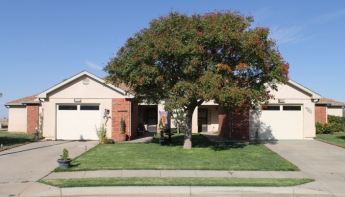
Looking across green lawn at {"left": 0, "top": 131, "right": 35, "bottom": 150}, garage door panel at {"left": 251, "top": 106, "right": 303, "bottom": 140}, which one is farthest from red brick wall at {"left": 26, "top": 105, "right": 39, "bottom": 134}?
garage door panel at {"left": 251, "top": 106, "right": 303, "bottom": 140}

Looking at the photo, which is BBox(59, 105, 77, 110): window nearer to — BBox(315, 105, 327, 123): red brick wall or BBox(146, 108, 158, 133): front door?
BBox(146, 108, 158, 133): front door

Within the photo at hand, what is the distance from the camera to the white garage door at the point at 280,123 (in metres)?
22.9

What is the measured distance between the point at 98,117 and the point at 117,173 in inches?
441

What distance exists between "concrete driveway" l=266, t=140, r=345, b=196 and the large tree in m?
3.26

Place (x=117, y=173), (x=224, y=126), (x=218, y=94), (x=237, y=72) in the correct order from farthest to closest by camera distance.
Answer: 1. (x=224, y=126)
2. (x=237, y=72)
3. (x=218, y=94)
4. (x=117, y=173)

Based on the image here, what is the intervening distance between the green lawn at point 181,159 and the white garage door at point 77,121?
4.70 meters

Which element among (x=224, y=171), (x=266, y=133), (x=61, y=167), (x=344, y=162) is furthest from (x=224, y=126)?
(x=61, y=167)

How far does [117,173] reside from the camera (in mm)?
11984

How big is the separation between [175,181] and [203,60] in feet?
21.3

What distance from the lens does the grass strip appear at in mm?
10203

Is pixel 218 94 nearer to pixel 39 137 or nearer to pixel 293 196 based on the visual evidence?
pixel 293 196

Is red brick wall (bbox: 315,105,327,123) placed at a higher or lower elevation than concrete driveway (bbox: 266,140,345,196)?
higher

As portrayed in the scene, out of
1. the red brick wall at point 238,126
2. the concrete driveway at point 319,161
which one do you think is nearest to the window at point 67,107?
the red brick wall at point 238,126

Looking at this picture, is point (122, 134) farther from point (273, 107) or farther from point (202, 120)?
point (202, 120)
